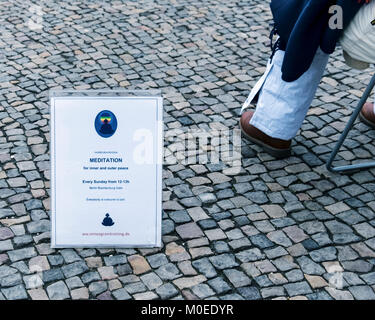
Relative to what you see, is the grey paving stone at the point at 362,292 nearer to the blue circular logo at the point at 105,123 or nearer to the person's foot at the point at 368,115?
the blue circular logo at the point at 105,123

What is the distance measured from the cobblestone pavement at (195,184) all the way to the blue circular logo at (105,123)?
67cm

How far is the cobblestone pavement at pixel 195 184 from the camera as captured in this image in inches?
133

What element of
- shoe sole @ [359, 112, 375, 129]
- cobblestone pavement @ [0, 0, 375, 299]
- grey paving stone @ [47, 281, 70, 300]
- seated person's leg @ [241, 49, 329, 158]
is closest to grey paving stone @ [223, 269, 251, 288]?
cobblestone pavement @ [0, 0, 375, 299]

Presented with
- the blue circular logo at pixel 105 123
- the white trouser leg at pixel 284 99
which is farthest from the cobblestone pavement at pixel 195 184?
the blue circular logo at pixel 105 123

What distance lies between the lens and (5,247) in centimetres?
357

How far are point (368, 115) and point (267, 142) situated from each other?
92 centimetres

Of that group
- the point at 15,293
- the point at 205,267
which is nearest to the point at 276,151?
the point at 205,267

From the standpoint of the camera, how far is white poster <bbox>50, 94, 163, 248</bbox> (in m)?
3.32

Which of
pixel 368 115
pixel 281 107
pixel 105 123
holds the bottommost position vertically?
pixel 368 115

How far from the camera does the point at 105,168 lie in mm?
3387

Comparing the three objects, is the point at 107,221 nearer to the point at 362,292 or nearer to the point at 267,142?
the point at 362,292

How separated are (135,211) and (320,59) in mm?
1529
